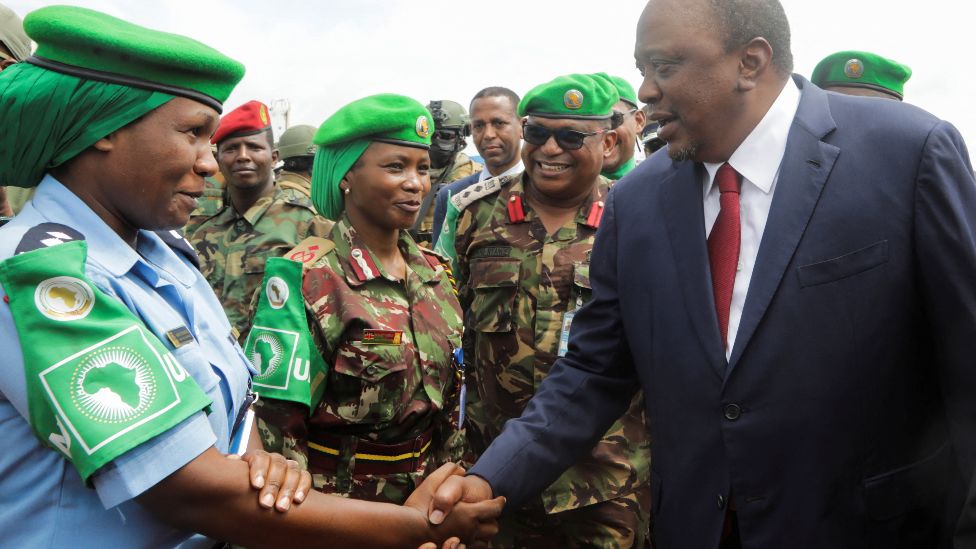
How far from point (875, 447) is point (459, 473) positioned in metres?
1.31

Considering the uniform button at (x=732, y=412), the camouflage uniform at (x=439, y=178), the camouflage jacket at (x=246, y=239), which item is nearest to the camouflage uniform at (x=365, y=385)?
the uniform button at (x=732, y=412)

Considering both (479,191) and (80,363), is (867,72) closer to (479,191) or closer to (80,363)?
(479,191)

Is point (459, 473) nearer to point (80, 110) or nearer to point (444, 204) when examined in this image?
point (80, 110)

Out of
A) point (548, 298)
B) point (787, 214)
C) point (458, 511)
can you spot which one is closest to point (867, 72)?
point (548, 298)

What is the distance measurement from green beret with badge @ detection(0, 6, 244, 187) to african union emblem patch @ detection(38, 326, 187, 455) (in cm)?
48

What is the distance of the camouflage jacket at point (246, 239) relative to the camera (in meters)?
5.86

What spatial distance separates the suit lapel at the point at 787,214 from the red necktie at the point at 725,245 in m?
0.10

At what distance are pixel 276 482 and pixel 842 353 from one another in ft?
4.65

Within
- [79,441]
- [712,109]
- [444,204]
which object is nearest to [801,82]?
[712,109]

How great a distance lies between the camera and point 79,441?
1.53 metres

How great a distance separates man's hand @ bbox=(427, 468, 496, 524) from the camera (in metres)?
2.51

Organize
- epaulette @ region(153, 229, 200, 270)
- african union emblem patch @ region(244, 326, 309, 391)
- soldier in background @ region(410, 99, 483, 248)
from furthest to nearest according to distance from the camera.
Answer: soldier in background @ region(410, 99, 483, 248), african union emblem patch @ region(244, 326, 309, 391), epaulette @ region(153, 229, 200, 270)

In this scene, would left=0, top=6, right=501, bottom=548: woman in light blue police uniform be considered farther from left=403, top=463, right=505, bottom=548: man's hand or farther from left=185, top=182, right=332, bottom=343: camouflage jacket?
left=185, top=182, right=332, bottom=343: camouflage jacket

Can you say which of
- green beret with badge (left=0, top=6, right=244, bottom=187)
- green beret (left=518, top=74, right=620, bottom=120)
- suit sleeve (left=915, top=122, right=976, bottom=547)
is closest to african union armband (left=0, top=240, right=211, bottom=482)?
green beret with badge (left=0, top=6, right=244, bottom=187)
